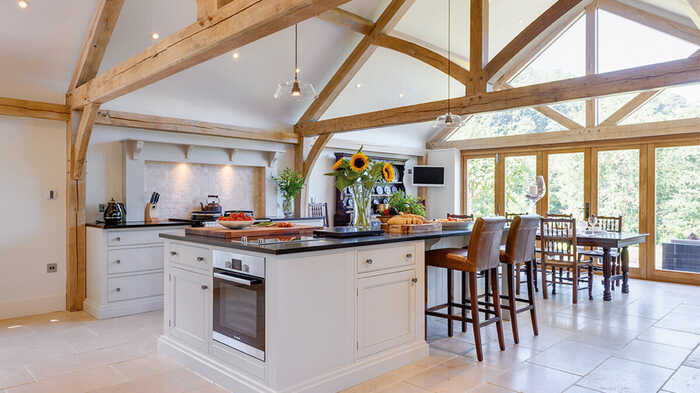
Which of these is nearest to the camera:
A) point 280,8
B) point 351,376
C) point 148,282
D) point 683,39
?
point 280,8

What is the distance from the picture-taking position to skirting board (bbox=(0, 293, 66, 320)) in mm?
4621

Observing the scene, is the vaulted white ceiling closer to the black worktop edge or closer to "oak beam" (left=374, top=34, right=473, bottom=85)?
"oak beam" (left=374, top=34, right=473, bottom=85)

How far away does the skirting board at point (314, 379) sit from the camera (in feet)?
8.64

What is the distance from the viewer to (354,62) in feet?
21.8

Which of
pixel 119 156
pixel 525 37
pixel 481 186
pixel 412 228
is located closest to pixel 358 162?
pixel 412 228

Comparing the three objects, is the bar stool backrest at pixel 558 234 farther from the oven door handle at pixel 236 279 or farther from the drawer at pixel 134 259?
the drawer at pixel 134 259

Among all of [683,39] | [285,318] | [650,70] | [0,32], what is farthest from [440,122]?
[0,32]

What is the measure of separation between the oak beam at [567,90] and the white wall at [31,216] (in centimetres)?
405

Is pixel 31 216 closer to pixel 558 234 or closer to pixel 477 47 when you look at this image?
pixel 477 47

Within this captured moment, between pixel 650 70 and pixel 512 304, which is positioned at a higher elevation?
pixel 650 70

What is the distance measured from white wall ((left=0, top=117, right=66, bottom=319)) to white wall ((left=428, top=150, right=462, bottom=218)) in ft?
22.2

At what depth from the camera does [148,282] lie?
4926 millimetres

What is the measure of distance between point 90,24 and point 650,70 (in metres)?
5.47

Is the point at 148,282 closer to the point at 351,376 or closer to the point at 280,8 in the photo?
the point at 351,376
